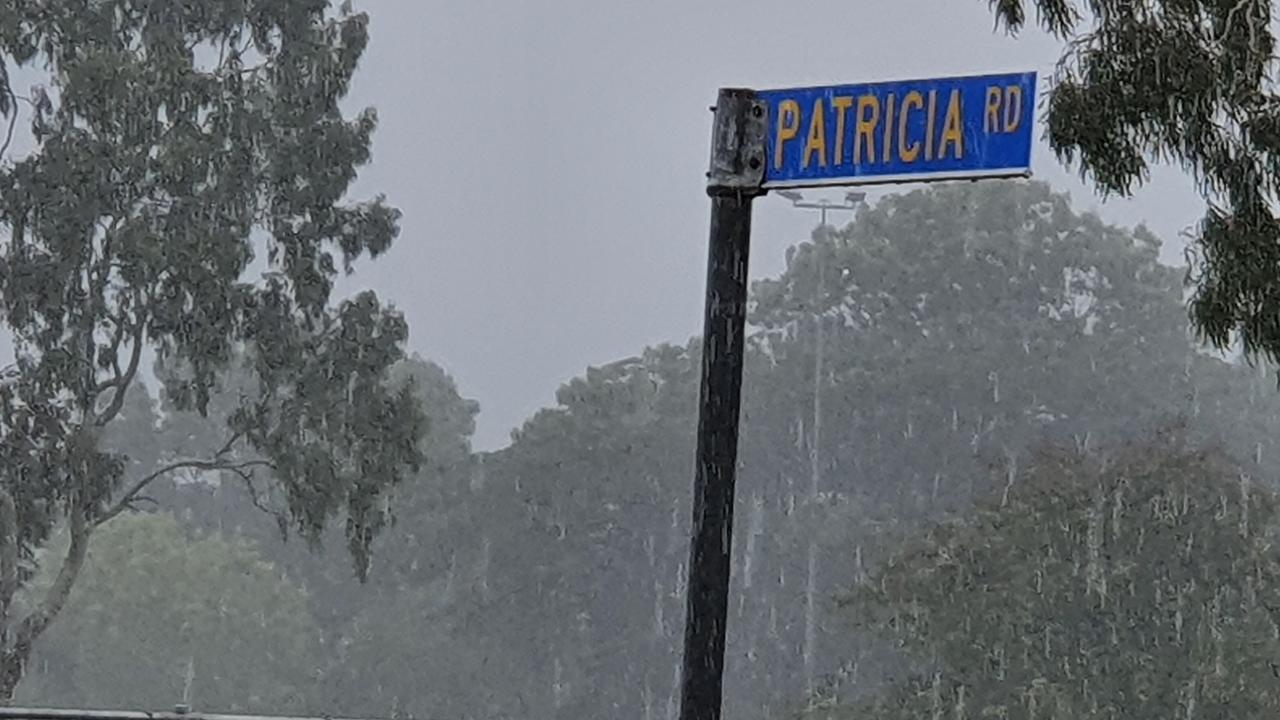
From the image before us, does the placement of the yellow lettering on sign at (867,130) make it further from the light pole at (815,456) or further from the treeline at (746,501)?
the light pole at (815,456)

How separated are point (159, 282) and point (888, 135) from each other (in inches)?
1063

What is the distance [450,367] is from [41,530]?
50.4 metres

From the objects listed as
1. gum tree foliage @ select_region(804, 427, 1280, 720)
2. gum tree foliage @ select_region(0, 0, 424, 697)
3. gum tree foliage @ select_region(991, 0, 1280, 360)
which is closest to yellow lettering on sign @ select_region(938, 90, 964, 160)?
gum tree foliage @ select_region(991, 0, 1280, 360)

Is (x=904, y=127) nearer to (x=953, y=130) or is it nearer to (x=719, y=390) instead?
(x=953, y=130)

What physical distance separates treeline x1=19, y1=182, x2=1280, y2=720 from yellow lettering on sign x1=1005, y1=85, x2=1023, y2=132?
3886 cm

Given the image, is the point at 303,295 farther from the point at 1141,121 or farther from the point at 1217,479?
the point at 1141,121

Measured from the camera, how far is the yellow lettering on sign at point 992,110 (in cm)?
329

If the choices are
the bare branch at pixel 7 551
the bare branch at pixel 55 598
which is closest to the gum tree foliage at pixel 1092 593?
the bare branch at pixel 55 598

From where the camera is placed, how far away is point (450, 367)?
257 ft

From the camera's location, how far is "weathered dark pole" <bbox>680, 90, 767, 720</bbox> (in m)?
3.17

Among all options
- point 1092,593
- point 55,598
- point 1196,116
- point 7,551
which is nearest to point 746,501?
point 1092,593

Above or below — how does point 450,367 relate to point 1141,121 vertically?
above

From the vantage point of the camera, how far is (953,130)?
10.9ft

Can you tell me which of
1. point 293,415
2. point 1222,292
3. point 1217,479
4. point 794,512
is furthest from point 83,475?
point 794,512
